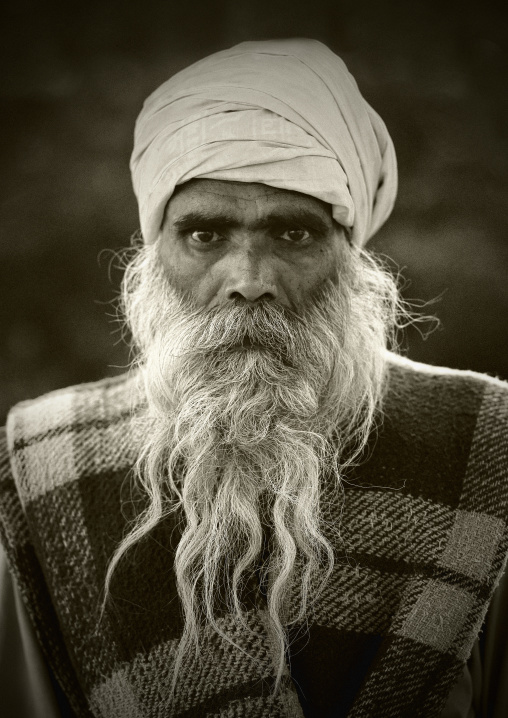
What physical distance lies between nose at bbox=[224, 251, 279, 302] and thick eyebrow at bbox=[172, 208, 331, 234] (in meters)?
0.06

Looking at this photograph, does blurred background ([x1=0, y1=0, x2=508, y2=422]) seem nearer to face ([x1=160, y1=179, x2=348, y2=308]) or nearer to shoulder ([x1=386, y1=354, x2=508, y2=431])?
shoulder ([x1=386, y1=354, x2=508, y2=431])

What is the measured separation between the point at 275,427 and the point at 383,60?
2.61 ft

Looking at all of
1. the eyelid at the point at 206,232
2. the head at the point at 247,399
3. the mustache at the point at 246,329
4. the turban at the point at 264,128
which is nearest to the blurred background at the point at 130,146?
the turban at the point at 264,128

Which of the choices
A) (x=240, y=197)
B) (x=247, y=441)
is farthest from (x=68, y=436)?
(x=240, y=197)

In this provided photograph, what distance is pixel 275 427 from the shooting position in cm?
110

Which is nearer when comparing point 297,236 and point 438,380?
point 297,236

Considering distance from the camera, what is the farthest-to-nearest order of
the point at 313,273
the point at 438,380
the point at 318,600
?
the point at 438,380
the point at 313,273
the point at 318,600

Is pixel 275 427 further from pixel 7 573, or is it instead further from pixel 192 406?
pixel 7 573

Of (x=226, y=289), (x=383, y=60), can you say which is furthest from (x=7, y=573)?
(x=383, y=60)

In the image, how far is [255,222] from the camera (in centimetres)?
108

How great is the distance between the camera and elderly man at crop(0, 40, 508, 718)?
1004 mm

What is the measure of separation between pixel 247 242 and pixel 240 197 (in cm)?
9

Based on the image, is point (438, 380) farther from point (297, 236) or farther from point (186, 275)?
point (186, 275)

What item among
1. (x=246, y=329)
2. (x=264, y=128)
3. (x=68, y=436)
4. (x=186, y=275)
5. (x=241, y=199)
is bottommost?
(x=68, y=436)
